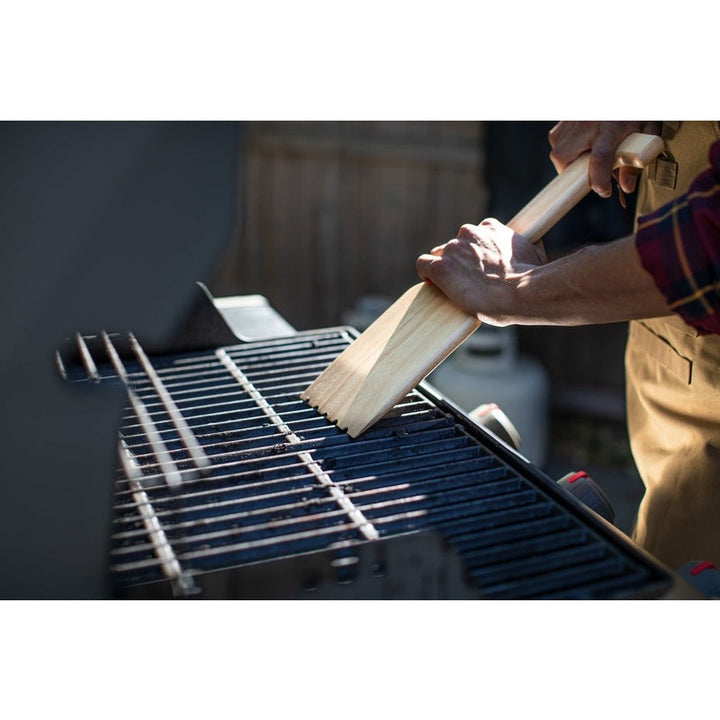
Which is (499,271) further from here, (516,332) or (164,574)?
(516,332)

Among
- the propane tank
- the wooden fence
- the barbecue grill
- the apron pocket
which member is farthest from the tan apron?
the wooden fence

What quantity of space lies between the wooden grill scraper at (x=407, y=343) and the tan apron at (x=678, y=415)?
89 millimetres

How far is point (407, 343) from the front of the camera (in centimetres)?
180

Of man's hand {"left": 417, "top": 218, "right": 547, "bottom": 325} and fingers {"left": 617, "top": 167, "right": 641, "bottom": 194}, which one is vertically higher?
fingers {"left": 617, "top": 167, "right": 641, "bottom": 194}

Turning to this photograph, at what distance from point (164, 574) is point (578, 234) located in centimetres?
297

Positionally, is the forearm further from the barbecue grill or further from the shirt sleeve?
the barbecue grill

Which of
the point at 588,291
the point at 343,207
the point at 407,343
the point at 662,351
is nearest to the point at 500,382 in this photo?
the point at 343,207

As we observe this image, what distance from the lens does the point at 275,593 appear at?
126 centimetres

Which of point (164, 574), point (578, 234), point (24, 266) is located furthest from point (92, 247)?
point (578, 234)

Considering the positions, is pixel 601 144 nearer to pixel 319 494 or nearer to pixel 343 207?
pixel 319 494

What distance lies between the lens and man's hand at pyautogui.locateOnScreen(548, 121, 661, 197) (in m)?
1.93

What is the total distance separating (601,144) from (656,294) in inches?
27.5

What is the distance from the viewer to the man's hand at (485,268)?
1.68 m

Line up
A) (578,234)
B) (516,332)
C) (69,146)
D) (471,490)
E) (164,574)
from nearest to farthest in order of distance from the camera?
1. (69,146)
2. (164,574)
3. (471,490)
4. (578,234)
5. (516,332)
